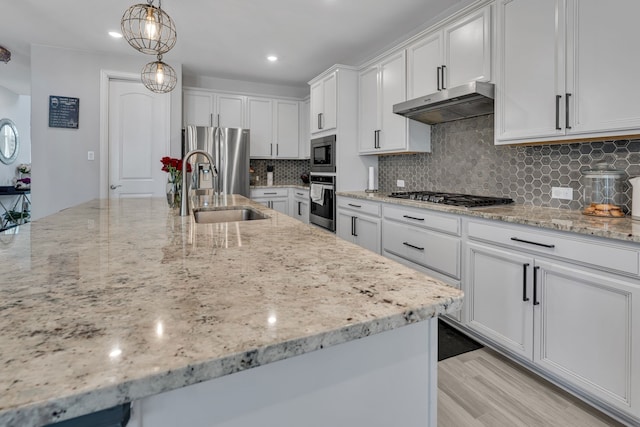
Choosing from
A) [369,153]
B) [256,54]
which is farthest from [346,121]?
[256,54]

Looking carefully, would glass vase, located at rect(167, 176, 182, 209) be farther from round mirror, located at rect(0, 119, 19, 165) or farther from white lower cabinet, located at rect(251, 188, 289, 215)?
round mirror, located at rect(0, 119, 19, 165)

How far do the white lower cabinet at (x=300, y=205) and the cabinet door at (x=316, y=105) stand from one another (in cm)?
96

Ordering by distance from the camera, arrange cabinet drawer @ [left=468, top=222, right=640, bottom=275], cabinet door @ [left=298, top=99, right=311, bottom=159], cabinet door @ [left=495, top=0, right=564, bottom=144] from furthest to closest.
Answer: cabinet door @ [left=298, top=99, right=311, bottom=159], cabinet door @ [left=495, top=0, right=564, bottom=144], cabinet drawer @ [left=468, top=222, right=640, bottom=275]

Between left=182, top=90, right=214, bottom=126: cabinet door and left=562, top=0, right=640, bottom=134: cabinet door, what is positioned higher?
left=182, top=90, right=214, bottom=126: cabinet door

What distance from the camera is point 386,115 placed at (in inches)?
136

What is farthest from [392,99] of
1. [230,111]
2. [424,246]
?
[230,111]

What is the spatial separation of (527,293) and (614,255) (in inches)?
18.6

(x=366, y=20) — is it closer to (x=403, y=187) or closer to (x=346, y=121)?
(x=346, y=121)

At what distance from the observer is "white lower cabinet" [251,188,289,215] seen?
507 centimetres

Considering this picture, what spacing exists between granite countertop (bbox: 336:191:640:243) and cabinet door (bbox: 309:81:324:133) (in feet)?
7.37

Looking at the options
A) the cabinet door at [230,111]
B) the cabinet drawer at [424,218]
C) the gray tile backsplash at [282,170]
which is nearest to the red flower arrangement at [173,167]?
the cabinet drawer at [424,218]

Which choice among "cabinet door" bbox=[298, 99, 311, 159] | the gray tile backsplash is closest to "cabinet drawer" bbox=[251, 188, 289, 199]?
the gray tile backsplash

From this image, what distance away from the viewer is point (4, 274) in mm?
781

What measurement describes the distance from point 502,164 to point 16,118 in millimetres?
8435
